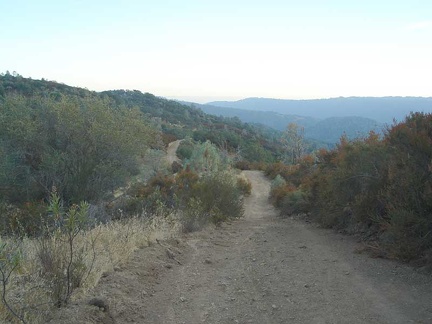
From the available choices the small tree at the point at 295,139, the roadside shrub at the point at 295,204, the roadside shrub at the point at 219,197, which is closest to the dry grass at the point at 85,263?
the roadside shrub at the point at 219,197

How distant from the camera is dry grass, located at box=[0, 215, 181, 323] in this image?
467 centimetres

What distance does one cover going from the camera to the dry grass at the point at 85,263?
467 cm

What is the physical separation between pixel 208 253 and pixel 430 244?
436cm

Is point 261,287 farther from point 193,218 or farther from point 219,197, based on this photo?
point 219,197

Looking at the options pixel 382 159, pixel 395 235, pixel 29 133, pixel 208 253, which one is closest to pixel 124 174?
pixel 29 133

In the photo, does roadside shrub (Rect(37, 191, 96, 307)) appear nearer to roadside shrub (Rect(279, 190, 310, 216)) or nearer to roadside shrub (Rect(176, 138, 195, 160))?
roadside shrub (Rect(279, 190, 310, 216))

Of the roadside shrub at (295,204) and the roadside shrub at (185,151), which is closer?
the roadside shrub at (295,204)

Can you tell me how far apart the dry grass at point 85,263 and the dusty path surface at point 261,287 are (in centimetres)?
22

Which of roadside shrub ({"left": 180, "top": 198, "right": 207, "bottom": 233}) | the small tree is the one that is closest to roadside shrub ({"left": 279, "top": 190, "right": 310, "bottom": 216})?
roadside shrub ({"left": 180, "top": 198, "right": 207, "bottom": 233})

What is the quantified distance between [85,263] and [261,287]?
268cm

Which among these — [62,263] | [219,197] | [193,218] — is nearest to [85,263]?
[62,263]

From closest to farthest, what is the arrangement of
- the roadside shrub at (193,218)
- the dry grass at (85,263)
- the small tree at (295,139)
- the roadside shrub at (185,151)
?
the dry grass at (85,263)
the roadside shrub at (193,218)
the roadside shrub at (185,151)
the small tree at (295,139)

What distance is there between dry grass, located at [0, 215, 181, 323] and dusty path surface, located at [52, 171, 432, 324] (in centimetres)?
22

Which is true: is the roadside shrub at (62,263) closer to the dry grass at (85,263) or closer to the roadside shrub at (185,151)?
the dry grass at (85,263)
